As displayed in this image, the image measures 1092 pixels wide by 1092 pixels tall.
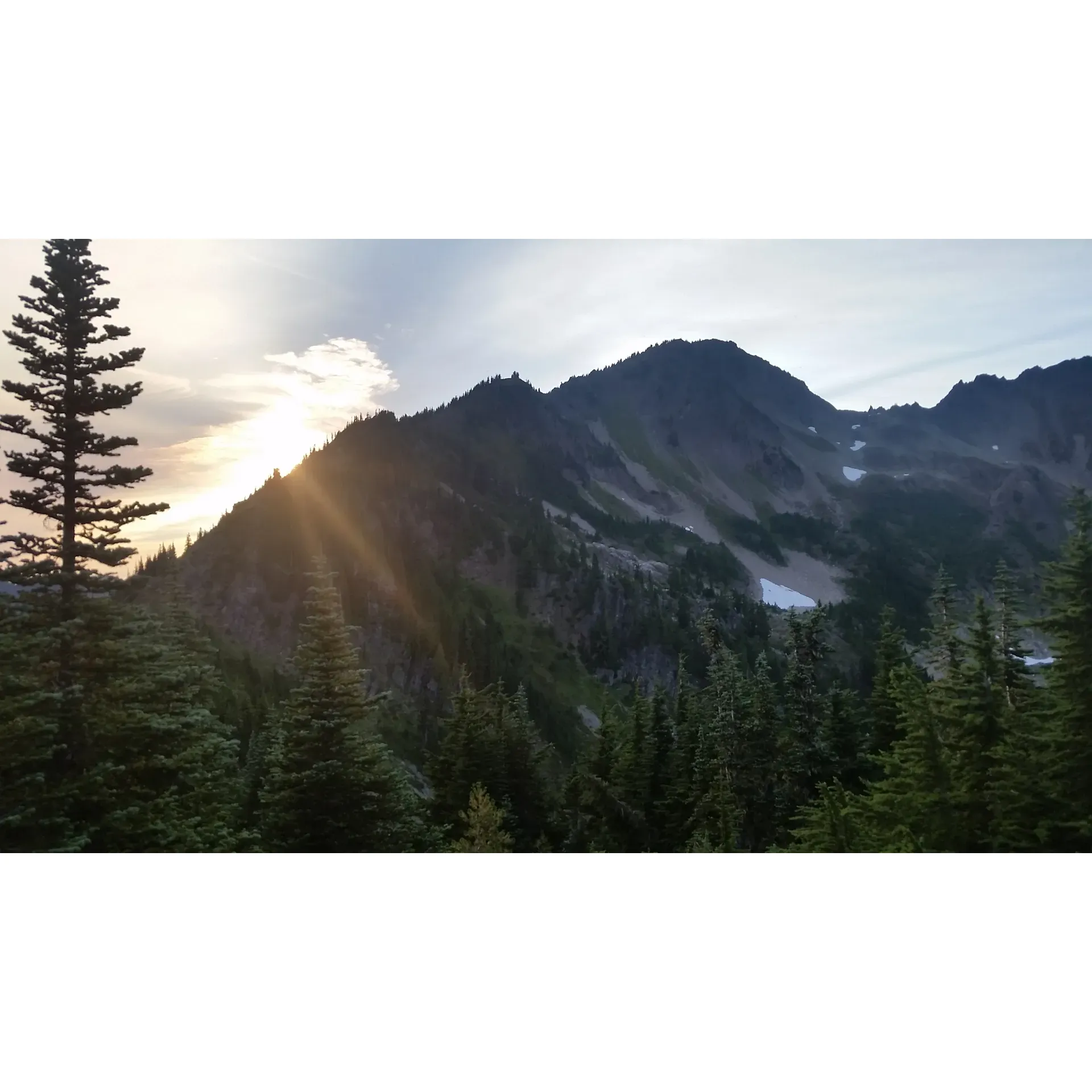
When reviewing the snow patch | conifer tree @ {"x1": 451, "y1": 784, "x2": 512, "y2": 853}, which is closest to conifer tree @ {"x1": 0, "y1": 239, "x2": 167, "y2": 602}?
conifer tree @ {"x1": 451, "y1": 784, "x2": 512, "y2": 853}

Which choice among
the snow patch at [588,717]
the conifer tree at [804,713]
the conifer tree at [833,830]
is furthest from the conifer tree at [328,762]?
the snow patch at [588,717]

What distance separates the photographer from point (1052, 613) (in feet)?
52.3

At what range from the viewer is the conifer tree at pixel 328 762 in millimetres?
18062

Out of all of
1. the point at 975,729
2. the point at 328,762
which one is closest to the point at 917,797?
the point at 975,729

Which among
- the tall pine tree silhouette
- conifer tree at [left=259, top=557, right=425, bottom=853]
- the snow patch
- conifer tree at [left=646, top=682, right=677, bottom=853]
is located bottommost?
the snow patch

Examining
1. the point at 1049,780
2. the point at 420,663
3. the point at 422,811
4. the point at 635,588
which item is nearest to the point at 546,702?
the point at 420,663

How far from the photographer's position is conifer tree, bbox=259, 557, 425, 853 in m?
18.1

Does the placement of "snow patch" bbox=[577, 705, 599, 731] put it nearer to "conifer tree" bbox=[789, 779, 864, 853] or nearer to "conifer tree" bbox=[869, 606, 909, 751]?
"conifer tree" bbox=[869, 606, 909, 751]

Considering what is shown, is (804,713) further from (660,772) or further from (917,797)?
(660,772)

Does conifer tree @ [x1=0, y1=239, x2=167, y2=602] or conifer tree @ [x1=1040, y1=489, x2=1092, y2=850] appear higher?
conifer tree @ [x1=0, y1=239, x2=167, y2=602]

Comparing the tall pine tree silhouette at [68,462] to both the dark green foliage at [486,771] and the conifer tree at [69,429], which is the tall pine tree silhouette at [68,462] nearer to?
the conifer tree at [69,429]

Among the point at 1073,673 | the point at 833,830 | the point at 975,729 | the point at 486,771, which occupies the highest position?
the point at 1073,673

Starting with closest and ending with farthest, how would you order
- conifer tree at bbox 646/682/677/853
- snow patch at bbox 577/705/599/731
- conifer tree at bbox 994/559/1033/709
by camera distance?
conifer tree at bbox 994/559/1033/709 → conifer tree at bbox 646/682/677/853 → snow patch at bbox 577/705/599/731

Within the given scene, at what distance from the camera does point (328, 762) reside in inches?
704
